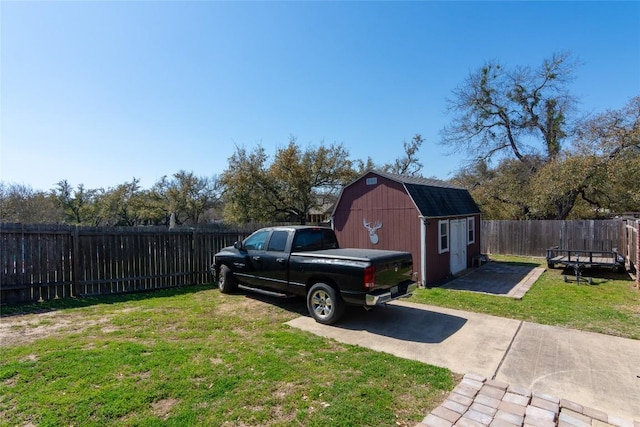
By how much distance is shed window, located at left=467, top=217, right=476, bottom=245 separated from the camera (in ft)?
44.6

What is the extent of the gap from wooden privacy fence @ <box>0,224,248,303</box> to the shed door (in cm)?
819

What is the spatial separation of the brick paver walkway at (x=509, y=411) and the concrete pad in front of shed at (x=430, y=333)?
1.65 ft

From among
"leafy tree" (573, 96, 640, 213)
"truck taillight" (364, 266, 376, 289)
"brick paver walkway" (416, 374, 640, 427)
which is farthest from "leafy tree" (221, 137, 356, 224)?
"brick paver walkway" (416, 374, 640, 427)

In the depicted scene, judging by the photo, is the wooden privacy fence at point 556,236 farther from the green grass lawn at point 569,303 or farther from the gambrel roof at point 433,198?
the gambrel roof at point 433,198

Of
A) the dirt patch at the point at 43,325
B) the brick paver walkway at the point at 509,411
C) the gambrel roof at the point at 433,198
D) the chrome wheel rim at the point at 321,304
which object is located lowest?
the brick paver walkway at the point at 509,411

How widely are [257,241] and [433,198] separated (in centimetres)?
632

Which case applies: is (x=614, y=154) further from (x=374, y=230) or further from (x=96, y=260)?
(x=96, y=260)

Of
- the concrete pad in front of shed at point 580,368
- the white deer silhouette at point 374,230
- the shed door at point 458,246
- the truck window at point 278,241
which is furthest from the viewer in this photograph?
the shed door at point 458,246

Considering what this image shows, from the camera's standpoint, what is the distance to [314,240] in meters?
7.16

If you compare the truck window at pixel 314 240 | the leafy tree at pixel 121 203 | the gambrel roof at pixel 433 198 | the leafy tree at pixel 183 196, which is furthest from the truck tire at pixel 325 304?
the leafy tree at pixel 121 203

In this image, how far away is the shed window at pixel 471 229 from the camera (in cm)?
1358

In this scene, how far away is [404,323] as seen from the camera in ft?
19.6

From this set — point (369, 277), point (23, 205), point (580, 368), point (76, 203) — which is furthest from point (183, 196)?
point (580, 368)

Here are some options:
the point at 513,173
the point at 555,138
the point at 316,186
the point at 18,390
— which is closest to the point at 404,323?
the point at 18,390
